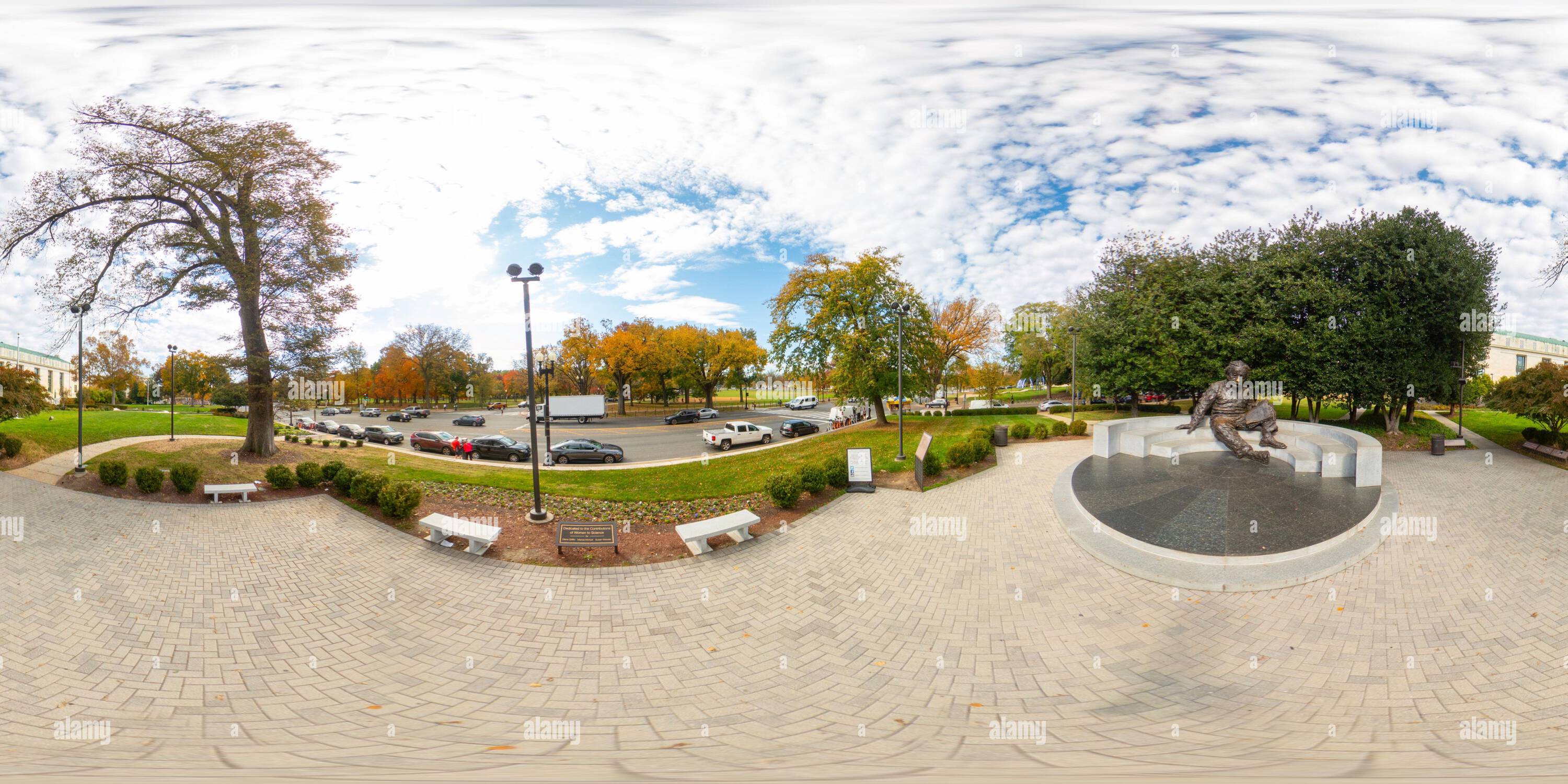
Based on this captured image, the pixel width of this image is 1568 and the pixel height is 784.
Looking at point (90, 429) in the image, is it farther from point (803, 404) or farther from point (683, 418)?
point (803, 404)

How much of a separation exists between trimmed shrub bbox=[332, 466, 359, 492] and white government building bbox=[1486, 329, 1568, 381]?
79683 millimetres

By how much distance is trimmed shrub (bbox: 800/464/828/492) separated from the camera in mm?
9859

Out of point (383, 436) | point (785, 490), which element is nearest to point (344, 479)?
point (785, 490)

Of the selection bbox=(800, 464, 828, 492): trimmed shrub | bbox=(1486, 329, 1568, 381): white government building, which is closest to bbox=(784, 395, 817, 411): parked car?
bbox=(800, 464, 828, 492): trimmed shrub

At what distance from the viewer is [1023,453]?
624 inches

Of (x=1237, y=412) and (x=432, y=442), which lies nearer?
(x=1237, y=412)

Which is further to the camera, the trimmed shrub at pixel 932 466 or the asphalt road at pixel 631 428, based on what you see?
the asphalt road at pixel 631 428

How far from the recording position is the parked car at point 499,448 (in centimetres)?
2083

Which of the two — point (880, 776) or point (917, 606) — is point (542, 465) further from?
point (880, 776)

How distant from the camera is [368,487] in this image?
31.3ft

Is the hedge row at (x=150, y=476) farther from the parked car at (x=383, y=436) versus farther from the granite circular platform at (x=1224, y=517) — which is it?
the granite circular platform at (x=1224, y=517)

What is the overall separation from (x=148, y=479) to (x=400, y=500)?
6186mm

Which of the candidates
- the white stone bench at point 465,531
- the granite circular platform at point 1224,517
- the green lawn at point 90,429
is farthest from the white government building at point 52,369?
the granite circular platform at point 1224,517

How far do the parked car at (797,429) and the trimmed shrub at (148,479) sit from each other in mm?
19893
